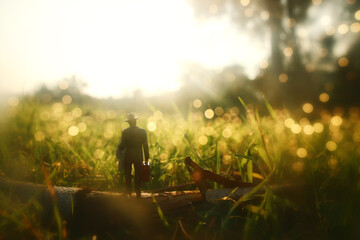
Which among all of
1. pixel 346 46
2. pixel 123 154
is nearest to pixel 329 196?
pixel 123 154

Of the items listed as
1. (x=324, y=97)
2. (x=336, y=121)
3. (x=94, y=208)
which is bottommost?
(x=94, y=208)

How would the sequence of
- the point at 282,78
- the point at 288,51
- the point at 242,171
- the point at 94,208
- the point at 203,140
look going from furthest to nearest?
1. the point at 288,51
2. the point at 282,78
3. the point at 203,140
4. the point at 242,171
5. the point at 94,208

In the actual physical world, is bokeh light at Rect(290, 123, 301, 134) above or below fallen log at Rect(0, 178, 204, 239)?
above

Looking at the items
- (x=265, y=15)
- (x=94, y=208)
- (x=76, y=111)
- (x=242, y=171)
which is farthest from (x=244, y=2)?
(x=94, y=208)

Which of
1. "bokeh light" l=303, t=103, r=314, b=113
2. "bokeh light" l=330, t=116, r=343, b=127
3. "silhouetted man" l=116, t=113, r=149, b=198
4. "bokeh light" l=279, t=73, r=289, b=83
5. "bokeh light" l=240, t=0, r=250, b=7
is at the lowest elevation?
"silhouetted man" l=116, t=113, r=149, b=198

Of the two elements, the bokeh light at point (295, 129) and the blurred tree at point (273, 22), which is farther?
the blurred tree at point (273, 22)

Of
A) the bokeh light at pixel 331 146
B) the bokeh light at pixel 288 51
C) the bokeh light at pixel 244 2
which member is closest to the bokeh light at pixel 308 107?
the bokeh light at pixel 288 51

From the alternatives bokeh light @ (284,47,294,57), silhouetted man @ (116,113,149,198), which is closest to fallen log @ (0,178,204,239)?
silhouetted man @ (116,113,149,198)

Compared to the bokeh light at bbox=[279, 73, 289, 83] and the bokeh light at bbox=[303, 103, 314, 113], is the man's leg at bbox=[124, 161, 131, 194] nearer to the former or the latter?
the bokeh light at bbox=[303, 103, 314, 113]

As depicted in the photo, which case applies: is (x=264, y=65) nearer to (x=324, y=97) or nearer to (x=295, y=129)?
(x=324, y=97)

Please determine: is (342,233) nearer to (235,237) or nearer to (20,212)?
(235,237)

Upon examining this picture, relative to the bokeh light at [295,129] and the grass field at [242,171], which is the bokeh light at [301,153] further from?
the bokeh light at [295,129]
